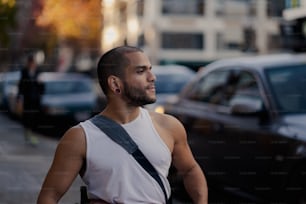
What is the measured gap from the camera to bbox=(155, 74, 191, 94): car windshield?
8.90m

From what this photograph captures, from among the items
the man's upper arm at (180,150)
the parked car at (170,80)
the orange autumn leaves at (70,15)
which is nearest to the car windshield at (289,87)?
the orange autumn leaves at (70,15)

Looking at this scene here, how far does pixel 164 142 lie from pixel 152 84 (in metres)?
0.16

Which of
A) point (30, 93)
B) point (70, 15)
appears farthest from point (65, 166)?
point (30, 93)

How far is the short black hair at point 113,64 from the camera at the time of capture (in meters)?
2.24

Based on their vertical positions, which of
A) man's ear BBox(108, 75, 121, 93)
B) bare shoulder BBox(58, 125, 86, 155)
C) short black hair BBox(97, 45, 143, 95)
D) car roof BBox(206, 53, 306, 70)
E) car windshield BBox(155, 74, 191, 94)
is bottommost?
car windshield BBox(155, 74, 191, 94)

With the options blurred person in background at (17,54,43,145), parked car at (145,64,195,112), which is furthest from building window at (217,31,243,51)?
blurred person in background at (17,54,43,145)

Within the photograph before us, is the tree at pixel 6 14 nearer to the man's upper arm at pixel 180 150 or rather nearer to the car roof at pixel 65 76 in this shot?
the man's upper arm at pixel 180 150

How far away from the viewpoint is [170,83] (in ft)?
29.9

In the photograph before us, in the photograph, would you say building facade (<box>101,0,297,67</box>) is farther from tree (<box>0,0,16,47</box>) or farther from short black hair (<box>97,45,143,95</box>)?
short black hair (<box>97,45,143,95</box>)

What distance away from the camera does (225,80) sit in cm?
535

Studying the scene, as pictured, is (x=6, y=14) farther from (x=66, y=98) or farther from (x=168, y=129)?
(x=66, y=98)

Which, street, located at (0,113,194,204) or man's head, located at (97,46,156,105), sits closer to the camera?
man's head, located at (97,46,156,105)

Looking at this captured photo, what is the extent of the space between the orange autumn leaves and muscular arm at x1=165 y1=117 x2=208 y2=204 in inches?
58.6

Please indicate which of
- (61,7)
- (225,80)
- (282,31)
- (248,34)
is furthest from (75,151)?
(248,34)
